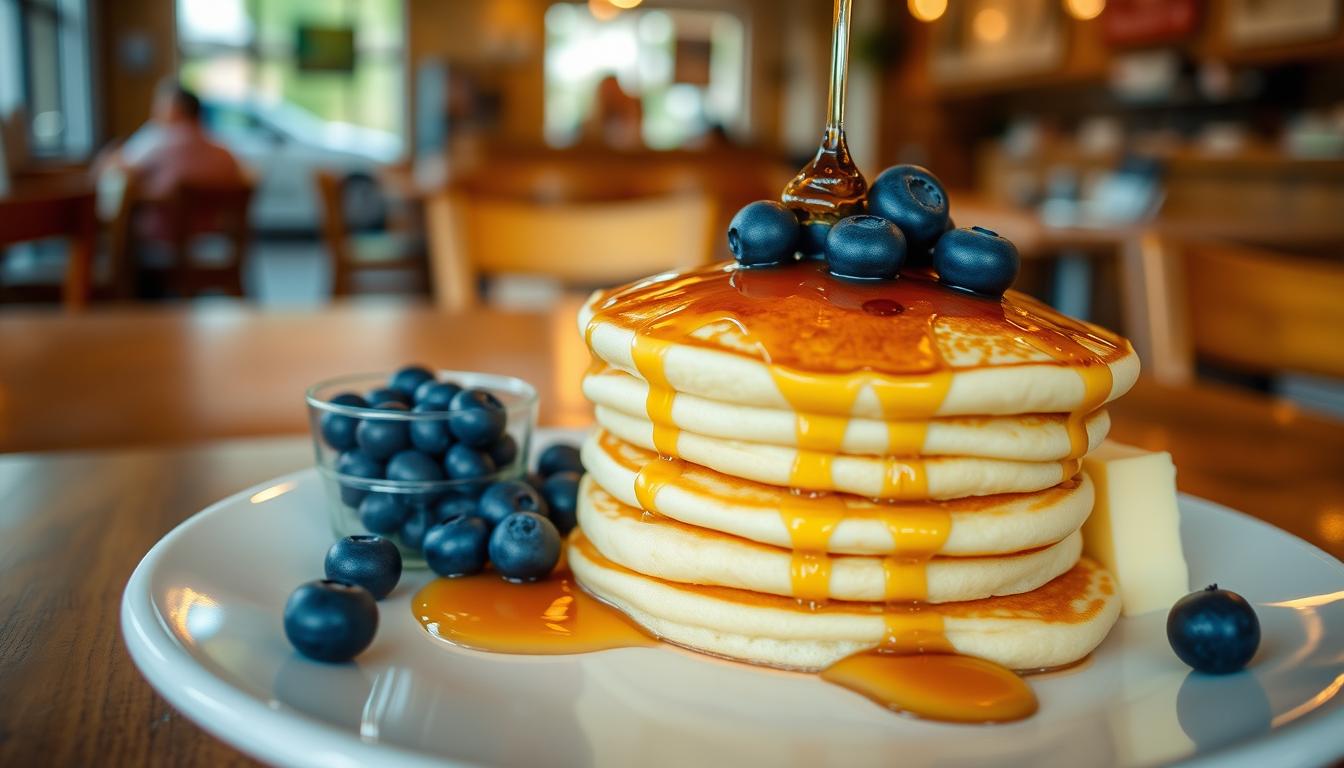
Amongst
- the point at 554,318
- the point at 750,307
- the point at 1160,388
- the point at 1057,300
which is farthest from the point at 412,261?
the point at 750,307

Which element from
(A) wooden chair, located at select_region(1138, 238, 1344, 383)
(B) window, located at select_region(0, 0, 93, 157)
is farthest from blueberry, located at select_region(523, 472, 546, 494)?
(B) window, located at select_region(0, 0, 93, 157)

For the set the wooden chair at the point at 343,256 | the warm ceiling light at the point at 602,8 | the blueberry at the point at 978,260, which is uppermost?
the warm ceiling light at the point at 602,8

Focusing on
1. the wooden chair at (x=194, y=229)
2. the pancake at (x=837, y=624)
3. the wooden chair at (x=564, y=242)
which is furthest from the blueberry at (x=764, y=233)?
the wooden chair at (x=194, y=229)

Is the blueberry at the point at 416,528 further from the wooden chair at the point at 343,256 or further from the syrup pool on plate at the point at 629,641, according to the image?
the wooden chair at the point at 343,256

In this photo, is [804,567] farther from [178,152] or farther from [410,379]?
[178,152]

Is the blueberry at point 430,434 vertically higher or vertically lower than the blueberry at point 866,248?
lower

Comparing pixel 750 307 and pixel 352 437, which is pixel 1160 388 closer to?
pixel 750 307
